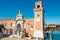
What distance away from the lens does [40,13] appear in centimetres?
3266

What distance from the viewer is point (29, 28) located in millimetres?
37406

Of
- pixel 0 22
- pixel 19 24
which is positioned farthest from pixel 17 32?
pixel 0 22

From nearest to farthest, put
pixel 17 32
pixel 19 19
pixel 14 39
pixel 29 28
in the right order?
pixel 14 39 → pixel 17 32 → pixel 19 19 → pixel 29 28

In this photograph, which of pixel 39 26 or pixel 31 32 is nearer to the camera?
pixel 39 26

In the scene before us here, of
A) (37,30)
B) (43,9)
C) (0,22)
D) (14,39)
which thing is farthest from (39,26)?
(0,22)

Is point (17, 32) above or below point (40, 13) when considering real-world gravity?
below

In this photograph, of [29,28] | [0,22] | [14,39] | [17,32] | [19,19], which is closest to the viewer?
[14,39]

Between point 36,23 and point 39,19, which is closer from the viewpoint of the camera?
point 39,19

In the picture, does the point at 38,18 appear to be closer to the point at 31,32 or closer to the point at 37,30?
the point at 37,30

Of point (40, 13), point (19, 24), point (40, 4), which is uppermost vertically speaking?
point (40, 4)

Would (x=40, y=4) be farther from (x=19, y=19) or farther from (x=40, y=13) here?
(x=19, y=19)

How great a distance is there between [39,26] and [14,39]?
1051cm

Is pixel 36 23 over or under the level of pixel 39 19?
under

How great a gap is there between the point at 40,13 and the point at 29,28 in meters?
6.41
